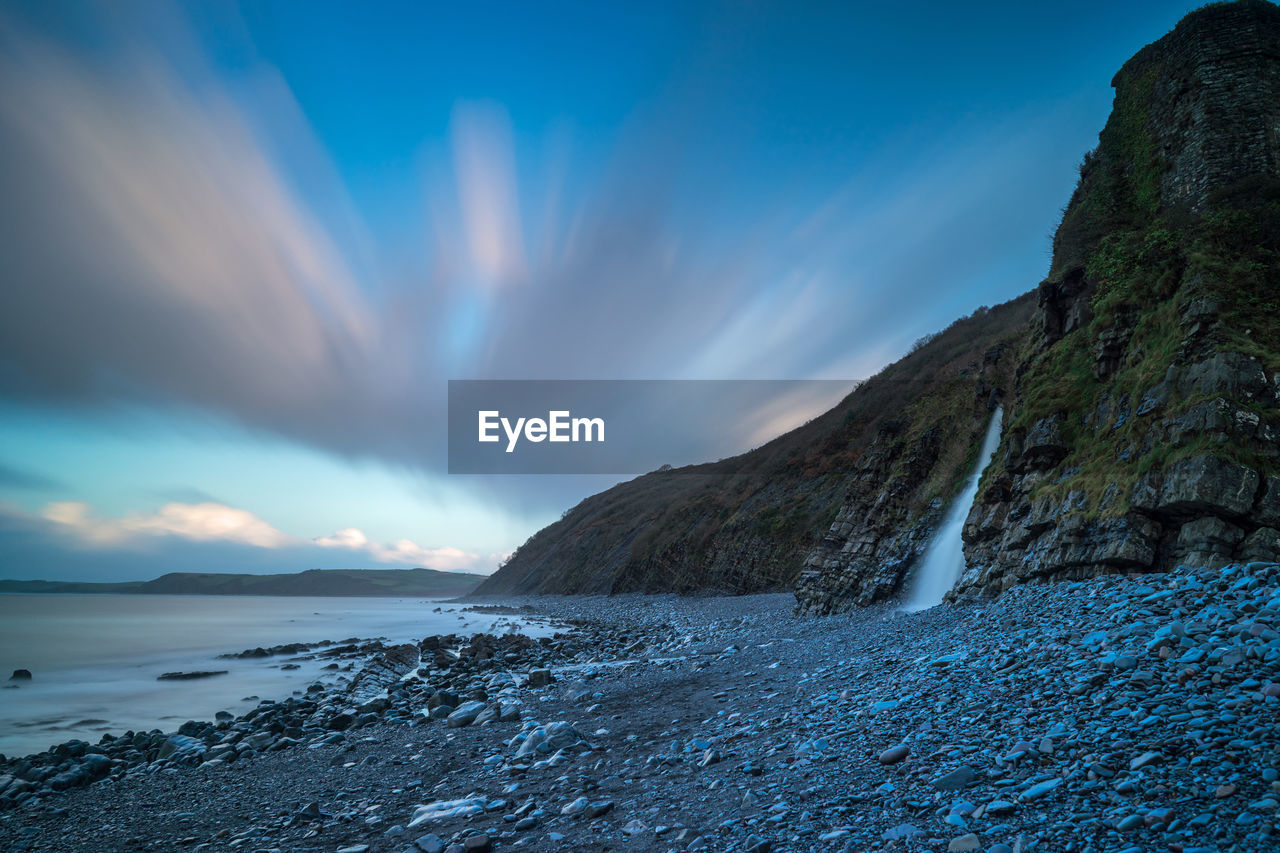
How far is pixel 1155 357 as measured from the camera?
11922mm

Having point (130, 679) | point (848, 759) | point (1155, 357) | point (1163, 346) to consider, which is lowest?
point (130, 679)

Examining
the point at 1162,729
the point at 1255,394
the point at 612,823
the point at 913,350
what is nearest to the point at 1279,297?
the point at 1255,394

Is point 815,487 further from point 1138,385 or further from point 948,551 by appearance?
point 1138,385

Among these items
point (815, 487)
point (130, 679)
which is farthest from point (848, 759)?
point (815, 487)

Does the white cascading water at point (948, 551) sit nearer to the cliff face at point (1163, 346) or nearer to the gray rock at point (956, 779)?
the cliff face at point (1163, 346)

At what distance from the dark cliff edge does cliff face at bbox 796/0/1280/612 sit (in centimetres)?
4

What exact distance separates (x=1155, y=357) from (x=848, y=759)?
1163 cm

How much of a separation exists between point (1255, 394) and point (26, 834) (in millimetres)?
19504

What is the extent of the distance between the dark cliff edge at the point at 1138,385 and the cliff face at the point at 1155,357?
0.04 m

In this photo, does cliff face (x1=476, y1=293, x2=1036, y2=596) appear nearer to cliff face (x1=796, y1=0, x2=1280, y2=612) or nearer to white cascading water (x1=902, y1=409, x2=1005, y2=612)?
white cascading water (x1=902, y1=409, x2=1005, y2=612)

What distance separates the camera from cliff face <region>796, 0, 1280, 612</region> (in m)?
9.41

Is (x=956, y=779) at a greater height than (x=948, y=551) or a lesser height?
lesser

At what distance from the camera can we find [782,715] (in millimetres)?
7777

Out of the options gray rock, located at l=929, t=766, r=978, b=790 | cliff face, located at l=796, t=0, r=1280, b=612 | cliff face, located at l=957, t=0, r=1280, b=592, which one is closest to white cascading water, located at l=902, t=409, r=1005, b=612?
cliff face, located at l=796, t=0, r=1280, b=612
